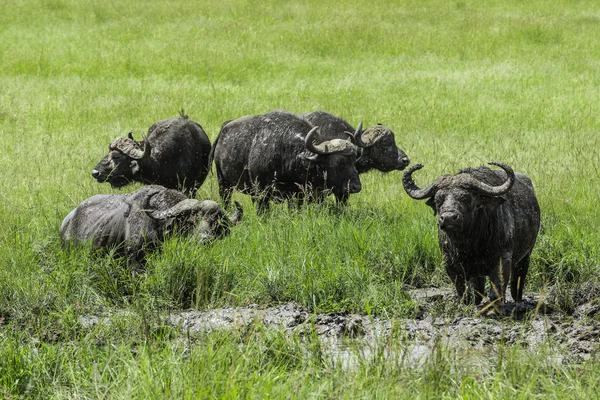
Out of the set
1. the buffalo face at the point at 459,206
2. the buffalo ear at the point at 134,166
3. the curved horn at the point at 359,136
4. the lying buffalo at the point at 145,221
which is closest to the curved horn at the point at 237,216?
the lying buffalo at the point at 145,221

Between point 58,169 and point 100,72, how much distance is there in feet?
38.0

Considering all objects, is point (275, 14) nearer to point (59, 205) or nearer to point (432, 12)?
point (432, 12)

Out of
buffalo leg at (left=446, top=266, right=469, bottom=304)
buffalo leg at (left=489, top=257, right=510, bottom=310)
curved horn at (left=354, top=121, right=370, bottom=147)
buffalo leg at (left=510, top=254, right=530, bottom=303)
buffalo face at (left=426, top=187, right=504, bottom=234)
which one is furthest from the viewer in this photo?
curved horn at (left=354, top=121, right=370, bottom=147)

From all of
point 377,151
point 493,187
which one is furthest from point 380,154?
point 493,187

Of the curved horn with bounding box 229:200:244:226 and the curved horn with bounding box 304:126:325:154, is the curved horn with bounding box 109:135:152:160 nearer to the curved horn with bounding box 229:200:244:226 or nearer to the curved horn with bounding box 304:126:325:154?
the curved horn with bounding box 304:126:325:154

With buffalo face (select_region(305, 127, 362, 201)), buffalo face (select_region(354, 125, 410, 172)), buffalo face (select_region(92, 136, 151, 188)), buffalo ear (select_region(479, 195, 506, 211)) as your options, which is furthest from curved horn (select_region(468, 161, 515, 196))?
buffalo face (select_region(354, 125, 410, 172))

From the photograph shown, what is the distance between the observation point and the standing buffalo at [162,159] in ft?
40.9

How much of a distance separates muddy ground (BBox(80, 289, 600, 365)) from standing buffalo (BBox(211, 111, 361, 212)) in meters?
3.75

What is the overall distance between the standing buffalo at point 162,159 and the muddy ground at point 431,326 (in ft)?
16.0

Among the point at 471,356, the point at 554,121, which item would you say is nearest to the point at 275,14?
the point at 554,121

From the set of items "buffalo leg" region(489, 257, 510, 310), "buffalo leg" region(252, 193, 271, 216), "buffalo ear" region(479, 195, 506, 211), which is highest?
"buffalo ear" region(479, 195, 506, 211)

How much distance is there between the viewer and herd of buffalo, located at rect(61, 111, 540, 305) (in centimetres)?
755

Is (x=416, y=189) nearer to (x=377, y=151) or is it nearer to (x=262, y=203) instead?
(x=262, y=203)

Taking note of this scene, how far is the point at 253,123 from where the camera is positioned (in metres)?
12.3
